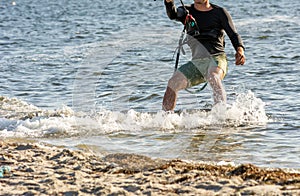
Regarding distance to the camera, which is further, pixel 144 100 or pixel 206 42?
pixel 144 100

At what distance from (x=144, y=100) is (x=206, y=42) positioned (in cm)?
276

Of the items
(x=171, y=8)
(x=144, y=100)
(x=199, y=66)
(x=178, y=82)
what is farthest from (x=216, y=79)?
(x=144, y=100)

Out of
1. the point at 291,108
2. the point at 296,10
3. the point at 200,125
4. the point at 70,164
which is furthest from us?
the point at 296,10

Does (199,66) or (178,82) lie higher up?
(199,66)

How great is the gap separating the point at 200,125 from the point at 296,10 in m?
18.3

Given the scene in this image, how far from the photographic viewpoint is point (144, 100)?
10797mm

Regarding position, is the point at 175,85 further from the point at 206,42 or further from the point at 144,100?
the point at 144,100

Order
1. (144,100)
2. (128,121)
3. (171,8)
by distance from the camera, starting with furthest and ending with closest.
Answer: (144,100)
(128,121)
(171,8)

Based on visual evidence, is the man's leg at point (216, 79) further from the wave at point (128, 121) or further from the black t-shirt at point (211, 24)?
the wave at point (128, 121)

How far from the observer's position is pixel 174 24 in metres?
23.5

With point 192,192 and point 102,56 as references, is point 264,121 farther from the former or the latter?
point 102,56

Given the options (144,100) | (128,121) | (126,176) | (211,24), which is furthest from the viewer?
(144,100)

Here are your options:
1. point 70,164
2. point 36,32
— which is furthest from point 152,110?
point 36,32

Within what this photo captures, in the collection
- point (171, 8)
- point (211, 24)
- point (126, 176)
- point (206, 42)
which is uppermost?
point (171, 8)
